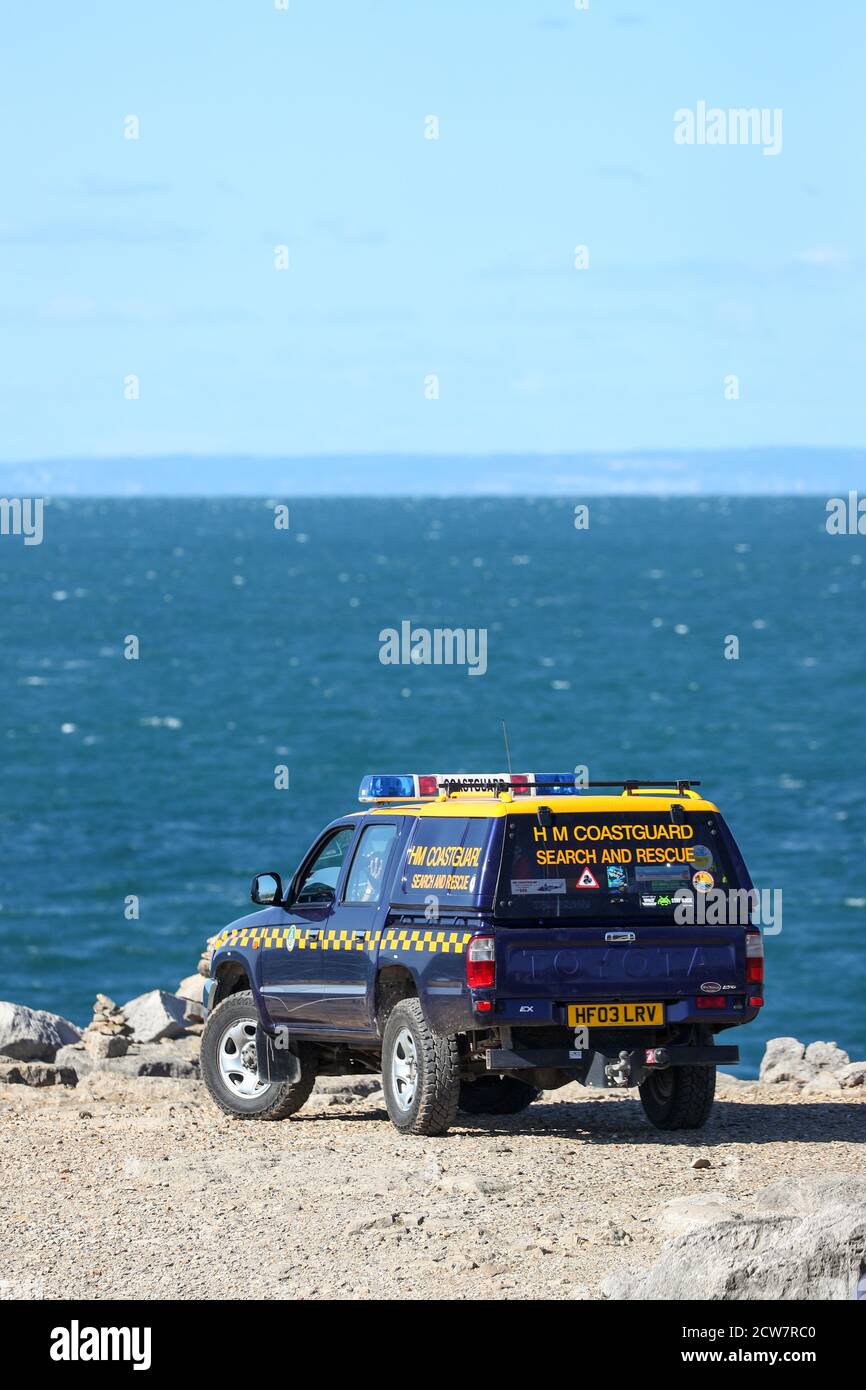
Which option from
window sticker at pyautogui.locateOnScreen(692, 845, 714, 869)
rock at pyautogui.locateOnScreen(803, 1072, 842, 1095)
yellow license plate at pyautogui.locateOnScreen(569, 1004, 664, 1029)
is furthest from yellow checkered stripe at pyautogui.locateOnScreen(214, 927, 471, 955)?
rock at pyautogui.locateOnScreen(803, 1072, 842, 1095)

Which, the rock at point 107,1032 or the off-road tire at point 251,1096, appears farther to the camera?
the rock at point 107,1032

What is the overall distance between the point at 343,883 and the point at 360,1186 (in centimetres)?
310

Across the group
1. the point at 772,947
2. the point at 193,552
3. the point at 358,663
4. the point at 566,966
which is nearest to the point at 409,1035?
the point at 566,966

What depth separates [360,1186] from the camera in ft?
39.6

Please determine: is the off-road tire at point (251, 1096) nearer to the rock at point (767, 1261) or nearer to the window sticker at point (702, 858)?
the window sticker at point (702, 858)

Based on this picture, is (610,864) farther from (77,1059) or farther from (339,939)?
(77,1059)

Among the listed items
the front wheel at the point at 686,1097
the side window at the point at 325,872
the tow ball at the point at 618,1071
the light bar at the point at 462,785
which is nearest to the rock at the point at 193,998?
the side window at the point at 325,872

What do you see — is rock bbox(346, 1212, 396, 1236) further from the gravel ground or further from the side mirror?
the side mirror

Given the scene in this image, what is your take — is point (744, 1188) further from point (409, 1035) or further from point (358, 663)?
point (358, 663)

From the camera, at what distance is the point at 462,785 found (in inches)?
570

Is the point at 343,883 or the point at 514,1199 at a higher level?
the point at 343,883

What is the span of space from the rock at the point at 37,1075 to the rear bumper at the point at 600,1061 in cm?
490

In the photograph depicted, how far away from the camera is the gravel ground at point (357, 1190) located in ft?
33.0
